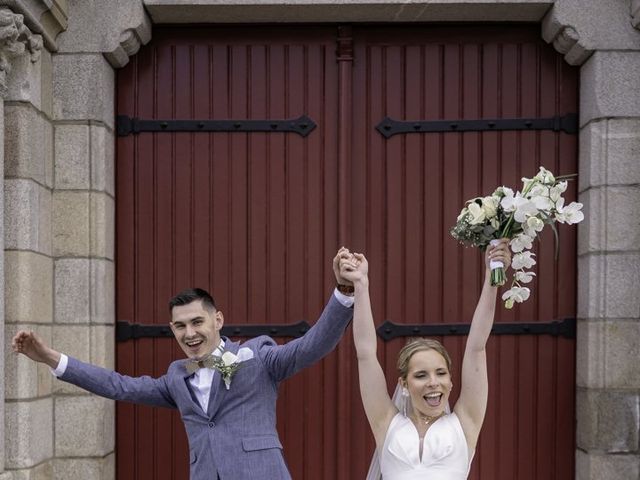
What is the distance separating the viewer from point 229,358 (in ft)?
10.3

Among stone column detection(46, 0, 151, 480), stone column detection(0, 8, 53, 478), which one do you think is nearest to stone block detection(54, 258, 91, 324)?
stone column detection(46, 0, 151, 480)

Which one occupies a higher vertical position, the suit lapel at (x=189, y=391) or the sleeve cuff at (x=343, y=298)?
the sleeve cuff at (x=343, y=298)

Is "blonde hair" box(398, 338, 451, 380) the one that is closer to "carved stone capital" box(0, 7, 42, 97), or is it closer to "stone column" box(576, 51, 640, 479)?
"stone column" box(576, 51, 640, 479)

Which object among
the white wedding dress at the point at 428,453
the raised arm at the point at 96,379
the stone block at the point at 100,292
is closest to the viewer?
the white wedding dress at the point at 428,453

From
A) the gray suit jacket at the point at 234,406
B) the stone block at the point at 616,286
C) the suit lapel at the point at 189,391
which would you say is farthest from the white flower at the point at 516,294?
the stone block at the point at 616,286

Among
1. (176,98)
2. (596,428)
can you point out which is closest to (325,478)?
(596,428)

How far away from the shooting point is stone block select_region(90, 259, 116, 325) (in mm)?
4156

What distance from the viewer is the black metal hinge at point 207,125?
4.46 meters

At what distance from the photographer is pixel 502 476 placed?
443 centimetres

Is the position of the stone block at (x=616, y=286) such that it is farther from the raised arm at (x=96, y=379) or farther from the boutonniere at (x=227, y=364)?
the raised arm at (x=96, y=379)

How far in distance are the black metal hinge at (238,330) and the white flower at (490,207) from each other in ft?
5.64

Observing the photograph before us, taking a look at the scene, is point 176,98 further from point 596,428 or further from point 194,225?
point 596,428

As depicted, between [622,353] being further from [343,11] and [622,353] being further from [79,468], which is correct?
[79,468]

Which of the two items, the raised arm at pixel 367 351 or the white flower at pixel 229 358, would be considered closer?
the raised arm at pixel 367 351
